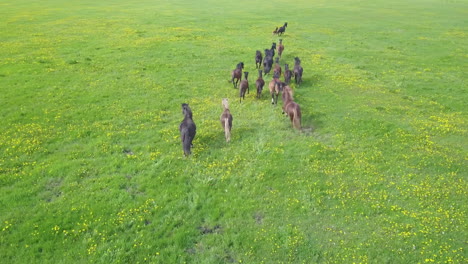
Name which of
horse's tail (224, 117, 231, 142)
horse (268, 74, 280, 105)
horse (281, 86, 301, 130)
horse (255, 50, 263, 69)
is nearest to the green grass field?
horse's tail (224, 117, 231, 142)

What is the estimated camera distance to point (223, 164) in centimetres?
1388

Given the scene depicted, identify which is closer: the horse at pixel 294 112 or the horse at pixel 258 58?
the horse at pixel 294 112

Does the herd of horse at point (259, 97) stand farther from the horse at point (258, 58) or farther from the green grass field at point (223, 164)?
the green grass field at point (223, 164)

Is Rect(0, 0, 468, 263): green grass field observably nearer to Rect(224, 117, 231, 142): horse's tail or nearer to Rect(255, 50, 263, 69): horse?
Rect(224, 117, 231, 142): horse's tail

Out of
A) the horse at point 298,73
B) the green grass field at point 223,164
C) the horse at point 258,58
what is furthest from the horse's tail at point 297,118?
the horse at point 258,58

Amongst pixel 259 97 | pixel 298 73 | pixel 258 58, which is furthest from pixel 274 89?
pixel 258 58

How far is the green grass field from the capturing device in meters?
9.97

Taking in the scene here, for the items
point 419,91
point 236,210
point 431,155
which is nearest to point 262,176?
point 236,210

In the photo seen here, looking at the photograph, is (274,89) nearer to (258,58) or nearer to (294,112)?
(294,112)

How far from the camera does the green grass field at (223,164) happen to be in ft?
32.7

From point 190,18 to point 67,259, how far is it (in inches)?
2059

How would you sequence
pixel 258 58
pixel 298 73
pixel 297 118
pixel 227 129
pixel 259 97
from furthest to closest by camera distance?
pixel 258 58
pixel 298 73
pixel 259 97
pixel 297 118
pixel 227 129

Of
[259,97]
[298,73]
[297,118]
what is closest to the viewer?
[297,118]

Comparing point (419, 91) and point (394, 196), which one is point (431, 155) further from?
point (419, 91)
